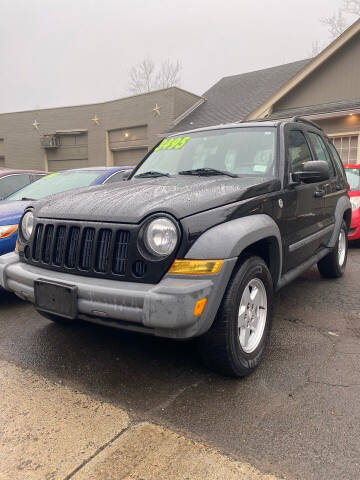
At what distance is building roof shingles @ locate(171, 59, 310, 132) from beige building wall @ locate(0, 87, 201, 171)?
1.09m

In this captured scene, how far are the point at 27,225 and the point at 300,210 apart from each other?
2.28m

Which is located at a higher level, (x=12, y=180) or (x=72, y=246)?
(x=12, y=180)

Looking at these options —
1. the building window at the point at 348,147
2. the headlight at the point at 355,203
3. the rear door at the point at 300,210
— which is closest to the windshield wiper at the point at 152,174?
the rear door at the point at 300,210

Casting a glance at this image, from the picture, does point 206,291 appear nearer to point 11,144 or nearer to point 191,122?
point 191,122

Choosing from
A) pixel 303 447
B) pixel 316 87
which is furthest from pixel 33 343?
pixel 316 87

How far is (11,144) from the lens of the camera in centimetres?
2611

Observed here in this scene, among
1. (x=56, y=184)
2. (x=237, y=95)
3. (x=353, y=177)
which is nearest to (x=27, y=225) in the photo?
(x=56, y=184)

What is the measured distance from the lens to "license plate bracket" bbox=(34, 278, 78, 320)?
224 cm

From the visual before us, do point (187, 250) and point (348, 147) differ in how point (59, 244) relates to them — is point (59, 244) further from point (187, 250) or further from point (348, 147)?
point (348, 147)

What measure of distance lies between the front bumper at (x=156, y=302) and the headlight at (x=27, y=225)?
2.35 feet

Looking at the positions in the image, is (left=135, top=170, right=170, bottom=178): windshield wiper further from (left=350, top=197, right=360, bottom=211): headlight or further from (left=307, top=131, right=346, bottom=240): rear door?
(left=350, top=197, right=360, bottom=211): headlight

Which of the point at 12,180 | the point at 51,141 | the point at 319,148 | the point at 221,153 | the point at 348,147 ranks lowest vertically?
the point at 12,180

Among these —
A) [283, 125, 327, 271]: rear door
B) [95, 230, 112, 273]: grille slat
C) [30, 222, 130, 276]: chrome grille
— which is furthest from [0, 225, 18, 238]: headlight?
[283, 125, 327, 271]: rear door

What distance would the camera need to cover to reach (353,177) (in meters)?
6.92
